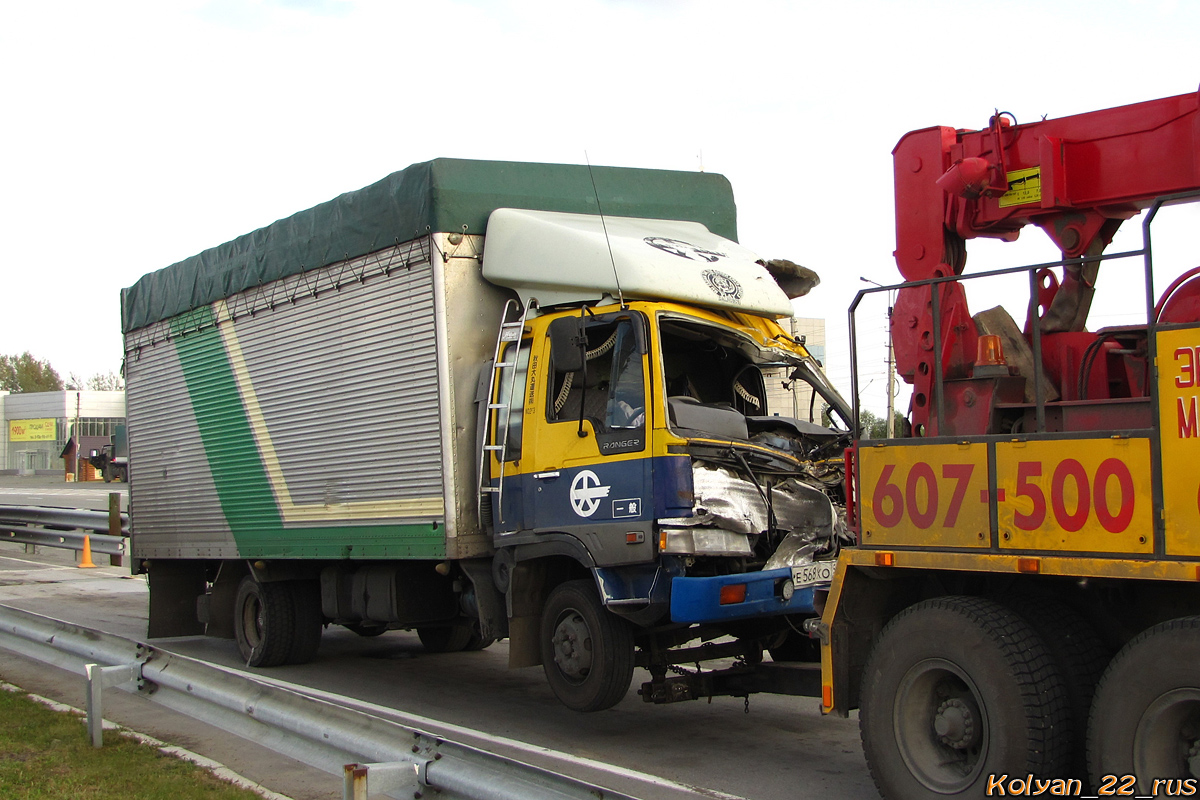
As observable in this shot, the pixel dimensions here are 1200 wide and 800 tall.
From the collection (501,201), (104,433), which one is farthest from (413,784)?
(104,433)

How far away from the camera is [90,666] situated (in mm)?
6797

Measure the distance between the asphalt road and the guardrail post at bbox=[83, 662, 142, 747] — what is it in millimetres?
649

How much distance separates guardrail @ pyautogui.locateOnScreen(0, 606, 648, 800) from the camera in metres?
3.90

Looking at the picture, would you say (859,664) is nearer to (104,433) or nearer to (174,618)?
(174,618)

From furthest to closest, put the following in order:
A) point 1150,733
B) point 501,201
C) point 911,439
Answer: point 501,201 < point 911,439 < point 1150,733

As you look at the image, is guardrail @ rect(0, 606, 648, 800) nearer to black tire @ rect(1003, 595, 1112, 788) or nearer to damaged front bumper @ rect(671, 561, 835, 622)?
damaged front bumper @ rect(671, 561, 835, 622)

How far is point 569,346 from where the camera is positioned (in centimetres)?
709

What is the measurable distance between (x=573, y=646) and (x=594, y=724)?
1.05 meters

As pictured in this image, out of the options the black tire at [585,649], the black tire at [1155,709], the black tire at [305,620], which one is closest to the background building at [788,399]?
the black tire at [585,649]

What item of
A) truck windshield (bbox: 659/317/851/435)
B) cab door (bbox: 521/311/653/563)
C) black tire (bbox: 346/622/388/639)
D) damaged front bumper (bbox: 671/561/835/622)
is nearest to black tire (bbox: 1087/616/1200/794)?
damaged front bumper (bbox: 671/561/835/622)

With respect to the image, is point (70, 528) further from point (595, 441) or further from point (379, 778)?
point (379, 778)

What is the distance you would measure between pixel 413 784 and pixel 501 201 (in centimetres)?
517

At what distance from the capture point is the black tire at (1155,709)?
4.02 metres

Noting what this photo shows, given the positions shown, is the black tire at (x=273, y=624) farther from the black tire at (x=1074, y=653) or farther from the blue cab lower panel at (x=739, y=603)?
the black tire at (x=1074, y=653)
